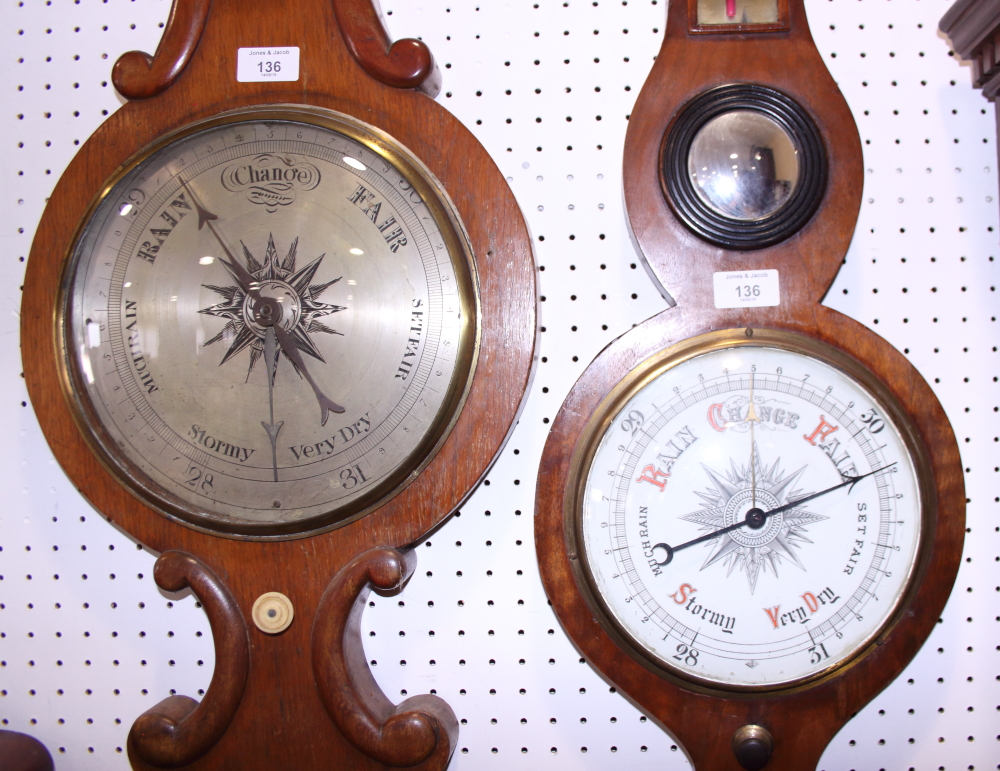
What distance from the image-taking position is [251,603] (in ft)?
3.06

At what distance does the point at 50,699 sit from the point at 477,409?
875 mm

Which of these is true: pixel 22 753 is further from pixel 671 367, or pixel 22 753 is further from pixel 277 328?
→ pixel 671 367

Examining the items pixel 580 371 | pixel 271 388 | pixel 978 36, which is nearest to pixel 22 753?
pixel 271 388

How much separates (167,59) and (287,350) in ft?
1.47

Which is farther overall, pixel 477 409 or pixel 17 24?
pixel 17 24

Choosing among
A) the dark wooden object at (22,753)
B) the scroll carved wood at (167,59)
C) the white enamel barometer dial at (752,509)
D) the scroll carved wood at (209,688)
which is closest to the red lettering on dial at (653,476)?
the white enamel barometer dial at (752,509)

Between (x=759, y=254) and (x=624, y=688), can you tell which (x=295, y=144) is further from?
(x=624, y=688)

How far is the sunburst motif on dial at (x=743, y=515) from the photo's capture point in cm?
94

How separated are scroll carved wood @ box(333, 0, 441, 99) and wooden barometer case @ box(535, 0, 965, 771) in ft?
1.13

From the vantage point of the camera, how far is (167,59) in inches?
38.2

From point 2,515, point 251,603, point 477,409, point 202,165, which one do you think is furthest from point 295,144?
point 2,515

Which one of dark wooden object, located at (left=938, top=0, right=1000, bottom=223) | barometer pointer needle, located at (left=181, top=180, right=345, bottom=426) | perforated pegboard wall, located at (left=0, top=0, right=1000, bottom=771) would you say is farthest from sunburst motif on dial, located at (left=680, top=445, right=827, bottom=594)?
dark wooden object, located at (left=938, top=0, right=1000, bottom=223)

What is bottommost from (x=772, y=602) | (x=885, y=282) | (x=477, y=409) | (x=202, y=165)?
(x=772, y=602)

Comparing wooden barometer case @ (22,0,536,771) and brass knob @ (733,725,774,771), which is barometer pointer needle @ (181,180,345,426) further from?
brass knob @ (733,725,774,771)
